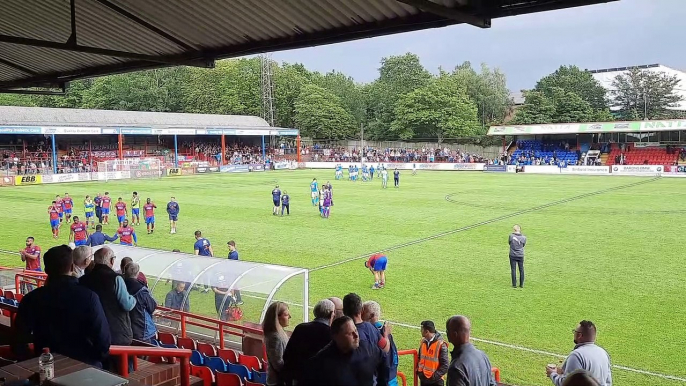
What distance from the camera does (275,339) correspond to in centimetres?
499

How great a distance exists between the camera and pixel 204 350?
723 centimetres

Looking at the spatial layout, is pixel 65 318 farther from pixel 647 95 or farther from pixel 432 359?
pixel 647 95

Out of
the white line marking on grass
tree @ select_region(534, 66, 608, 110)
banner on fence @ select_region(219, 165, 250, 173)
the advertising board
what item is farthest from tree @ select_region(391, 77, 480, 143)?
the white line marking on grass

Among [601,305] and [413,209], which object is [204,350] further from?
[413,209]

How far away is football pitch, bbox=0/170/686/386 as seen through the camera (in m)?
9.95

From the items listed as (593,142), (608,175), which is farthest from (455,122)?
(608,175)

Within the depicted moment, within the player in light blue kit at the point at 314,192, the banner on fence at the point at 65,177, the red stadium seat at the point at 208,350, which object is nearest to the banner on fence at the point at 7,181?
the banner on fence at the point at 65,177

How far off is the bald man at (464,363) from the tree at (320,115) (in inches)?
2964

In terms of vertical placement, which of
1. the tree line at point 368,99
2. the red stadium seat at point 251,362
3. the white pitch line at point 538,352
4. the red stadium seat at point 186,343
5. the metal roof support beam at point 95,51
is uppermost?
the tree line at point 368,99

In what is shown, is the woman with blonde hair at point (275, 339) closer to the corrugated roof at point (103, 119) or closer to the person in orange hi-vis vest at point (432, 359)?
the person in orange hi-vis vest at point (432, 359)

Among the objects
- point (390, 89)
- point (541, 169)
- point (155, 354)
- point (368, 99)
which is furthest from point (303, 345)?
point (368, 99)

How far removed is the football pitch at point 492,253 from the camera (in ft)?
32.7

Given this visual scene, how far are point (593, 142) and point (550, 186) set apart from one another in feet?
78.2

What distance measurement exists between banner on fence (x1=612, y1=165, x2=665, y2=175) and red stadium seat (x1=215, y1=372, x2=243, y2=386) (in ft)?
168
